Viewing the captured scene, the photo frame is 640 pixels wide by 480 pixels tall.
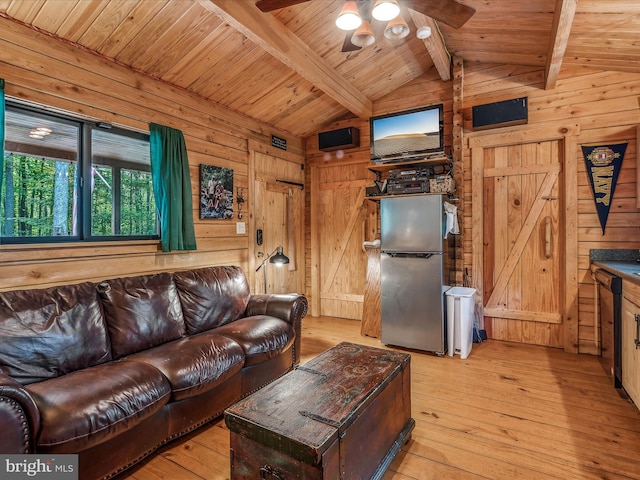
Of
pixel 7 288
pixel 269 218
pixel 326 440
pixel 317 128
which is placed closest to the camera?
pixel 326 440

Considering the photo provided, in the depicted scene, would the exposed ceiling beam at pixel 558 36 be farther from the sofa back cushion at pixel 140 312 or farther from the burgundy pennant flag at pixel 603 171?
the sofa back cushion at pixel 140 312

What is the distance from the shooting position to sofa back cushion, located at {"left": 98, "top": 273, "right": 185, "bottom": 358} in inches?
89.0

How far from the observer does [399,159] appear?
13.1 feet

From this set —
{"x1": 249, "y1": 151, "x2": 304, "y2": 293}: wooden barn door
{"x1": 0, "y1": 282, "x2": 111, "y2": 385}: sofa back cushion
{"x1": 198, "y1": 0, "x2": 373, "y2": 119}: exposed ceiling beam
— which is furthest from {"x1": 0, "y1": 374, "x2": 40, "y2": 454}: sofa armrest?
{"x1": 249, "y1": 151, "x2": 304, "y2": 293}: wooden barn door

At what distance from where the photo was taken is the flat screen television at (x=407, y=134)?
3.80 meters

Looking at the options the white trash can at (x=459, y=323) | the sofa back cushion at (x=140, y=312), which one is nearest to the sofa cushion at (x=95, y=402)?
the sofa back cushion at (x=140, y=312)

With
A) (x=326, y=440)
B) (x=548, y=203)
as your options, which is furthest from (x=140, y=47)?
(x=548, y=203)

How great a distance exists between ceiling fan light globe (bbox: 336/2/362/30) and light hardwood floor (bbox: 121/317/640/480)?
250cm

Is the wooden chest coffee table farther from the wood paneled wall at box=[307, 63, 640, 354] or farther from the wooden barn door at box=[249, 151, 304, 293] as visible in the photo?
the wood paneled wall at box=[307, 63, 640, 354]

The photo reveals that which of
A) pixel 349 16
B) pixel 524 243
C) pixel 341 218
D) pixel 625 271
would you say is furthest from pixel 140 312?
pixel 524 243

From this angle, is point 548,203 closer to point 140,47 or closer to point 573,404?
point 573,404

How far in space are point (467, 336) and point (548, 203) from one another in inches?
65.9

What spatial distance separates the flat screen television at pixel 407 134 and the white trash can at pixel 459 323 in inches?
63.9

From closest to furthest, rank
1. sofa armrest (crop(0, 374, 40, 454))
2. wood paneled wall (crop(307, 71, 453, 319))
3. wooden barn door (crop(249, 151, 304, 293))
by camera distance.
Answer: sofa armrest (crop(0, 374, 40, 454))
wooden barn door (crop(249, 151, 304, 293))
wood paneled wall (crop(307, 71, 453, 319))
